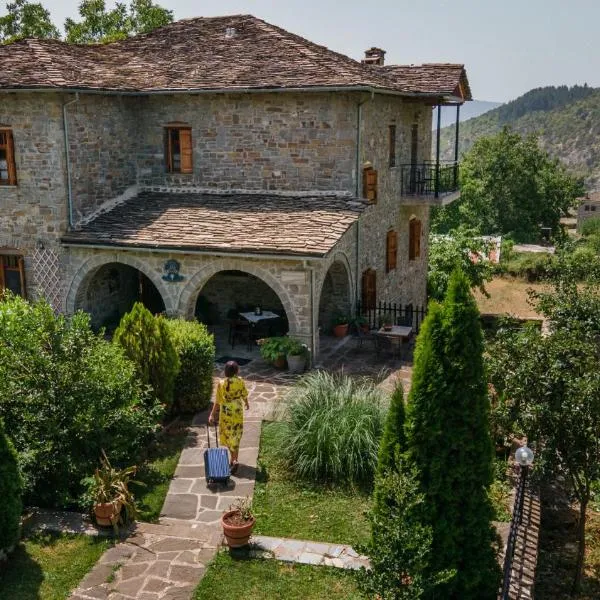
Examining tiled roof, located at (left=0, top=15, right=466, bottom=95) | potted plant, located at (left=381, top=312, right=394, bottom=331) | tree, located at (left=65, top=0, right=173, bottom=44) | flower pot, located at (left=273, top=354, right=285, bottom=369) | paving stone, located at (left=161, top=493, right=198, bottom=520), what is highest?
tree, located at (left=65, top=0, right=173, bottom=44)

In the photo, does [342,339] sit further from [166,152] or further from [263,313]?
[166,152]

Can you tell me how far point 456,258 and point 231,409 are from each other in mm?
16440

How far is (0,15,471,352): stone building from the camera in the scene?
16891 mm

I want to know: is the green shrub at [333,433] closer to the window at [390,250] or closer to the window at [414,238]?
the window at [390,250]

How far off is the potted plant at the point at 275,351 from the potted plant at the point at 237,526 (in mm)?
6747

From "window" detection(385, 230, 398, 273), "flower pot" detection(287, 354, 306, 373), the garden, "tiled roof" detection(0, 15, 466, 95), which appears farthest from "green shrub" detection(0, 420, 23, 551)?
"window" detection(385, 230, 398, 273)

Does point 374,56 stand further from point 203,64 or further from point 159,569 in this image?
point 159,569

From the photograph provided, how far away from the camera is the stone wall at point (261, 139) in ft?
59.7

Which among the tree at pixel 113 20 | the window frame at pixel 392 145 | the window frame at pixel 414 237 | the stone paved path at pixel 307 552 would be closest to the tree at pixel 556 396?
the stone paved path at pixel 307 552

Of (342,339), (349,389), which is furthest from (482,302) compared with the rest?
(349,389)

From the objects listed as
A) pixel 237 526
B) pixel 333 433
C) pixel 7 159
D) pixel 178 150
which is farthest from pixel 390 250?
pixel 237 526

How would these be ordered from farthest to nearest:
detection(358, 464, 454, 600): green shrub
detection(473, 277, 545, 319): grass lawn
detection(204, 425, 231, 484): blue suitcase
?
detection(473, 277, 545, 319): grass lawn < detection(204, 425, 231, 484): blue suitcase < detection(358, 464, 454, 600): green shrub

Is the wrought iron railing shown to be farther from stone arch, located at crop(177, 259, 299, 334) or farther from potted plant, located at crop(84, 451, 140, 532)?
→ potted plant, located at crop(84, 451, 140, 532)

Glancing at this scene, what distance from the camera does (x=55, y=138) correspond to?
57.2 ft
